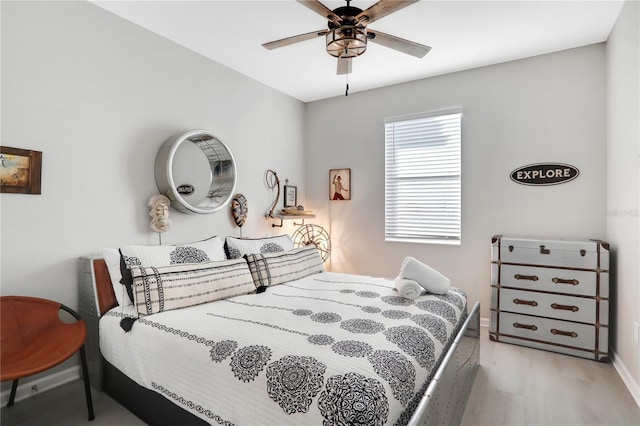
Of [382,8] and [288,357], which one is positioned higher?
[382,8]

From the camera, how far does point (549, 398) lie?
7.29 feet

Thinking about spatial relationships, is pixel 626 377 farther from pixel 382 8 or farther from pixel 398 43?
pixel 382 8

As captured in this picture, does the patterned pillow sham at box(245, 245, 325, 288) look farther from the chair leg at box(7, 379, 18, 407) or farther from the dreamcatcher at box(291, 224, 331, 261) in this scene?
the chair leg at box(7, 379, 18, 407)

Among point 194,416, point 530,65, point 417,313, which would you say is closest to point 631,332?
point 417,313

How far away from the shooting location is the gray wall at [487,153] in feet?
10.0

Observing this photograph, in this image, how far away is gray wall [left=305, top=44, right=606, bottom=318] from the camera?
3057mm

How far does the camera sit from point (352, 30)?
1.94 meters

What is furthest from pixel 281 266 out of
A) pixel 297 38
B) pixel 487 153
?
pixel 487 153

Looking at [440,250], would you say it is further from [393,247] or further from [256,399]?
[256,399]

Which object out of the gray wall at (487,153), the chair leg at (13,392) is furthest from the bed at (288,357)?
the gray wall at (487,153)

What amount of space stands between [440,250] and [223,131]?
103 inches

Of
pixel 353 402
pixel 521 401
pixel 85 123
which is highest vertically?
pixel 85 123

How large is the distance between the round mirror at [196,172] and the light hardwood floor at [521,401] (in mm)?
1513

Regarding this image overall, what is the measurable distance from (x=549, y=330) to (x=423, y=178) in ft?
6.13
